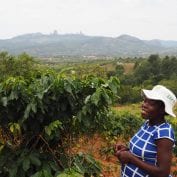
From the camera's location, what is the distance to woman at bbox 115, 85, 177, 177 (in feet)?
8.50

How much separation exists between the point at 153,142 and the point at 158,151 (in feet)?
0.33

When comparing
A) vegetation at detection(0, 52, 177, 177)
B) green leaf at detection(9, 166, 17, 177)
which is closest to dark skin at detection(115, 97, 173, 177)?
vegetation at detection(0, 52, 177, 177)

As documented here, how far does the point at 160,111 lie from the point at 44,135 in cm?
140

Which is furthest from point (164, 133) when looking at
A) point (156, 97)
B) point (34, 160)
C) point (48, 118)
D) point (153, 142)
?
point (48, 118)

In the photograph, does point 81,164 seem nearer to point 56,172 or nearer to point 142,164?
point 56,172

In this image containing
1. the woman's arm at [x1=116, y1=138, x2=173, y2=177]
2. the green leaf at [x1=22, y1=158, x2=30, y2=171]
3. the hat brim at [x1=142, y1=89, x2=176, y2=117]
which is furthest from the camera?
the green leaf at [x1=22, y1=158, x2=30, y2=171]

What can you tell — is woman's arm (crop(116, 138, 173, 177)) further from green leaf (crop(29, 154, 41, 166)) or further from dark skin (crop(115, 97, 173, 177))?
green leaf (crop(29, 154, 41, 166))

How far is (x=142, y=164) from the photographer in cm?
266

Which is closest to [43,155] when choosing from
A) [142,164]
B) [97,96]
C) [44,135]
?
[44,135]

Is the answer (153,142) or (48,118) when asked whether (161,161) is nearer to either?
(153,142)

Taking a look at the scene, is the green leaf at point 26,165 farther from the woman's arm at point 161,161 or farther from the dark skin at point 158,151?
the woman's arm at point 161,161

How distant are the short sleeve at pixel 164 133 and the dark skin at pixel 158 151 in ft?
0.08

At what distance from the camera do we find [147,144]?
269 centimetres

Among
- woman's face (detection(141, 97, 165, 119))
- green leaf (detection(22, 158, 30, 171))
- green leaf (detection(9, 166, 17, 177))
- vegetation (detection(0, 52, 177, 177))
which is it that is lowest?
green leaf (detection(9, 166, 17, 177))
